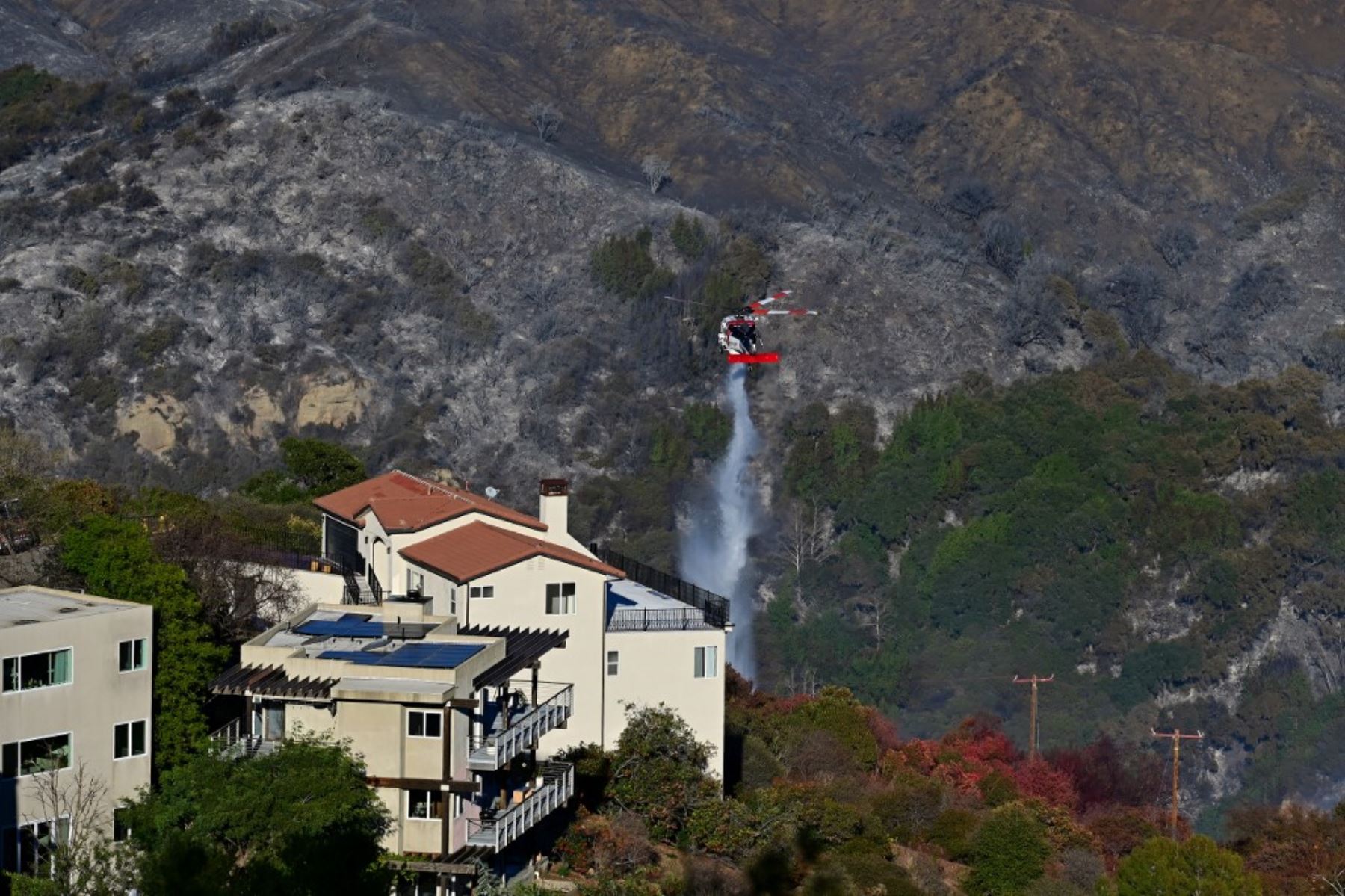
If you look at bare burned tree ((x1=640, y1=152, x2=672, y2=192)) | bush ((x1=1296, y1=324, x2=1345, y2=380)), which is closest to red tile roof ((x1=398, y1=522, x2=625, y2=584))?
bush ((x1=1296, y1=324, x2=1345, y2=380))

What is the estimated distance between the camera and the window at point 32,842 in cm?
5447

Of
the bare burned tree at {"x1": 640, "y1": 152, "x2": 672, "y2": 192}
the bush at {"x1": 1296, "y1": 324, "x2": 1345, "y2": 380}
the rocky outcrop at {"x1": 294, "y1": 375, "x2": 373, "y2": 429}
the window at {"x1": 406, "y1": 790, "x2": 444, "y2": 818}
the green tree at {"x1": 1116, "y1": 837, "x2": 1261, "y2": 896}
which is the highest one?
the bare burned tree at {"x1": 640, "y1": 152, "x2": 672, "y2": 192}

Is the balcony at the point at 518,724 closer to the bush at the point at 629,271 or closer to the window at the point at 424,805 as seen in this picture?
the window at the point at 424,805

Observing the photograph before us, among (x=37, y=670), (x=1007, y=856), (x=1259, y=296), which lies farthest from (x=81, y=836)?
(x=1259, y=296)

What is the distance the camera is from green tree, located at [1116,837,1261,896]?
64.8 metres

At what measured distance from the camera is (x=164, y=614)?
6300cm

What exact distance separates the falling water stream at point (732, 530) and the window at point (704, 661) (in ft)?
210

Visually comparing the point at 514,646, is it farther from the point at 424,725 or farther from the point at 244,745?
the point at 244,745

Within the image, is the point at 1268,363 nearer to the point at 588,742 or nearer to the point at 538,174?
the point at 538,174

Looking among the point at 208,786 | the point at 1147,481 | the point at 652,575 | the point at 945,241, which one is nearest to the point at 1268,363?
the point at 945,241

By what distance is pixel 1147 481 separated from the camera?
6024 inches

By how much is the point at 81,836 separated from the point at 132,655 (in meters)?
7.79

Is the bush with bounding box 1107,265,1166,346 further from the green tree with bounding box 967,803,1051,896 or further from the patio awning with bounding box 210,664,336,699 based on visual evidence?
the patio awning with bounding box 210,664,336,699

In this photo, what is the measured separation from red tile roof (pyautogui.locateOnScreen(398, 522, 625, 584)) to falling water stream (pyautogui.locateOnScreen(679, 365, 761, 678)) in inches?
2499
